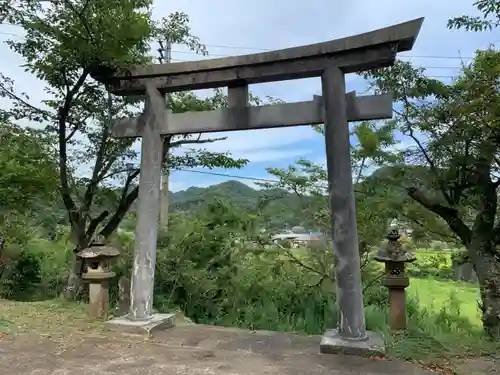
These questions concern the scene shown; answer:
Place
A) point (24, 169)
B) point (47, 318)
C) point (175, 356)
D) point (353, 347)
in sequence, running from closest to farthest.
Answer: point (175, 356) → point (353, 347) → point (47, 318) → point (24, 169)

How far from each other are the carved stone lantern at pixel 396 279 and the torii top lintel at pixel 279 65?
6.65ft

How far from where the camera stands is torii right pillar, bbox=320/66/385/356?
4051 mm

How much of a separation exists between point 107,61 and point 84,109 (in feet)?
5.79

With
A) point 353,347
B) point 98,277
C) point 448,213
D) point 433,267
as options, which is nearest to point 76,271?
point 98,277

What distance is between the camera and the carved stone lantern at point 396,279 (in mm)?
4781

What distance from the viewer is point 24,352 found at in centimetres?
375

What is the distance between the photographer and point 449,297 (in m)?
8.61

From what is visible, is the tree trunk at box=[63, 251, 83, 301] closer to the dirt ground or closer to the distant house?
the dirt ground

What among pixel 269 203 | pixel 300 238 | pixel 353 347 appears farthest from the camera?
pixel 269 203

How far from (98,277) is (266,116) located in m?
2.99

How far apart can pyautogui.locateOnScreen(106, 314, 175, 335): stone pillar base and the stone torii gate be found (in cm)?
1

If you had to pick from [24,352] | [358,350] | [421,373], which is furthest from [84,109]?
[421,373]

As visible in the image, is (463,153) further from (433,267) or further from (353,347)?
(433,267)

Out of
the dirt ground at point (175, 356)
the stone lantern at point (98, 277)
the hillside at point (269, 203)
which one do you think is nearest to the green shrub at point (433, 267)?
the hillside at point (269, 203)
